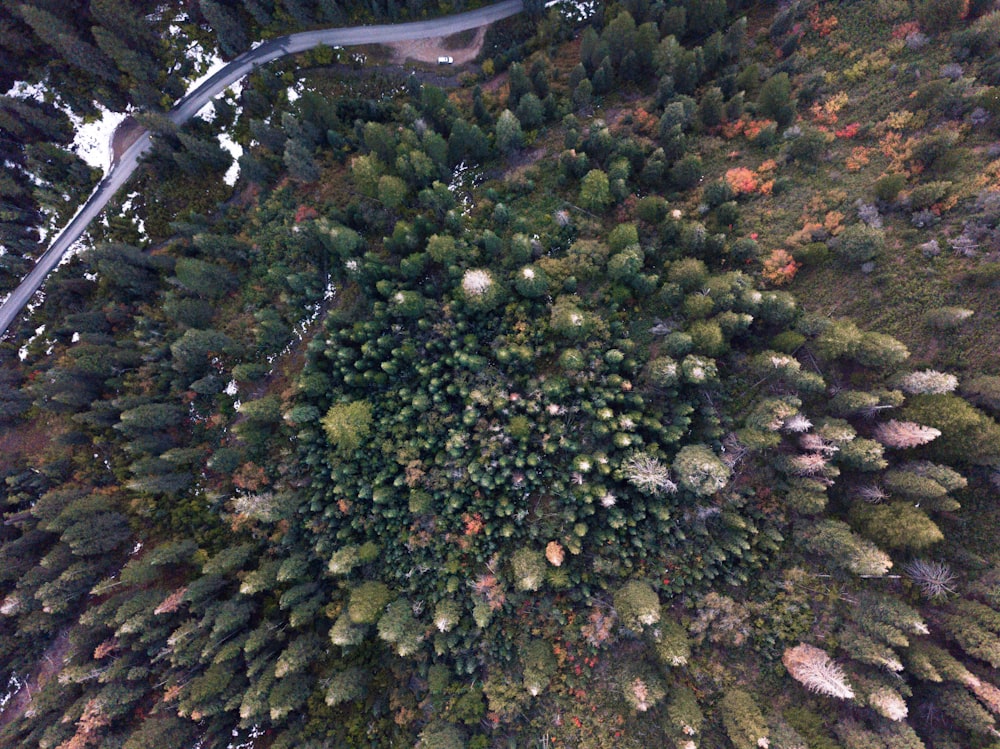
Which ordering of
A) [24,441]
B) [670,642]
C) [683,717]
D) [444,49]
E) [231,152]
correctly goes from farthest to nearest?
[444,49] → [231,152] → [24,441] → [670,642] → [683,717]

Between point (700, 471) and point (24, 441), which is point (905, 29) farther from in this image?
point (24, 441)

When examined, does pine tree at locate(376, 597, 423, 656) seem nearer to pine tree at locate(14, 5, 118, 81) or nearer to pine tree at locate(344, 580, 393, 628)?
pine tree at locate(344, 580, 393, 628)

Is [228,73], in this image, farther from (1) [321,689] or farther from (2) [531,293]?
(1) [321,689]

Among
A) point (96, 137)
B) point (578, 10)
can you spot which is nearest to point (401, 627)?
point (578, 10)

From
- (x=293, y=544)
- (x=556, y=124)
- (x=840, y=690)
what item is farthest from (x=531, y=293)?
(x=840, y=690)

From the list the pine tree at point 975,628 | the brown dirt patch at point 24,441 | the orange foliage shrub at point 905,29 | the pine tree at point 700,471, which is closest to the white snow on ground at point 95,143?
the brown dirt patch at point 24,441

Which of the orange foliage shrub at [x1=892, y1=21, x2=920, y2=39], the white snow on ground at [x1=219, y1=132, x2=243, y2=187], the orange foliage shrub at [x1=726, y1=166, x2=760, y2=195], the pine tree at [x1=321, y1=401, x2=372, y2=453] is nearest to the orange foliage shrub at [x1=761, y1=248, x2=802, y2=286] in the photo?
the orange foliage shrub at [x1=726, y1=166, x2=760, y2=195]

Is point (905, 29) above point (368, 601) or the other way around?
above

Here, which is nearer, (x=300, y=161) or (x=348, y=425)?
(x=348, y=425)
